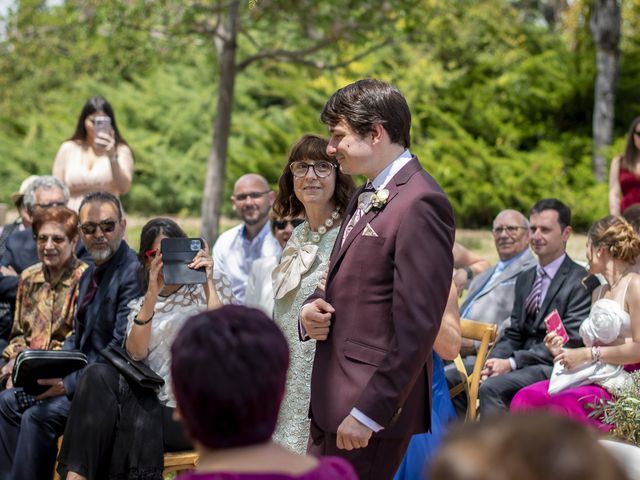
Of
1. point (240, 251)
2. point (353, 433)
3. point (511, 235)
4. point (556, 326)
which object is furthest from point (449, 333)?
point (240, 251)

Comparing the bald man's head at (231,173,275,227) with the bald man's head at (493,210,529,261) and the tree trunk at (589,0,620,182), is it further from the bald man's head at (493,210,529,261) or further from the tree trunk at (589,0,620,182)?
the tree trunk at (589,0,620,182)

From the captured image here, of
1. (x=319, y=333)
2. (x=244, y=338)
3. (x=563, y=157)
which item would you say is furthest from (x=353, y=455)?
(x=563, y=157)

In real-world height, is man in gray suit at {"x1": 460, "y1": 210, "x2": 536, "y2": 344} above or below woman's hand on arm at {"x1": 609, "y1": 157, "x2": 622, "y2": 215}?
below

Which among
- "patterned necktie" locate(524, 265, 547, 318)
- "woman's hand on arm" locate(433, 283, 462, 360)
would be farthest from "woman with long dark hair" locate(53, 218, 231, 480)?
"patterned necktie" locate(524, 265, 547, 318)

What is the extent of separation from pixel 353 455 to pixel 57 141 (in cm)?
1482

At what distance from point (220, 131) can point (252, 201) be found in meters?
5.61

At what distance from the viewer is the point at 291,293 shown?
14.2ft

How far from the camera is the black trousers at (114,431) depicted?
15.5 ft

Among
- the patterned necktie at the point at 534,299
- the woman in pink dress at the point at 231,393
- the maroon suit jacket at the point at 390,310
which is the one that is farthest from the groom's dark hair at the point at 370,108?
the patterned necktie at the point at 534,299

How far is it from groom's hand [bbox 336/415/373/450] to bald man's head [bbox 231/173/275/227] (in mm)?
4103

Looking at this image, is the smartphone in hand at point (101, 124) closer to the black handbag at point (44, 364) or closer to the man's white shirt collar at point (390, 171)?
the black handbag at point (44, 364)

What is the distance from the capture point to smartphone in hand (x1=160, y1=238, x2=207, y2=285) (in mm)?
4738

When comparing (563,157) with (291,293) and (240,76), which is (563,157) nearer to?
(240,76)

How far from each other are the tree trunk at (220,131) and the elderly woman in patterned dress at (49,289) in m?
6.56
